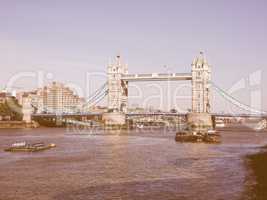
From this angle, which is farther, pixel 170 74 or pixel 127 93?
pixel 127 93

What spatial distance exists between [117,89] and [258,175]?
83.5m

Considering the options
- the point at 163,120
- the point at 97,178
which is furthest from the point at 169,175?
the point at 163,120

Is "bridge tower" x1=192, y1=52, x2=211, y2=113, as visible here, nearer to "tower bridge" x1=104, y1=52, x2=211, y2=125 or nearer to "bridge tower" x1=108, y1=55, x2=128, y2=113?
"tower bridge" x1=104, y1=52, x2=211, y2=125

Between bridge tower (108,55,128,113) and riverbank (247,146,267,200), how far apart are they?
70.7m

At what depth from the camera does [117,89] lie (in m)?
112

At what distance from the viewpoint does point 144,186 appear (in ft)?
82.7

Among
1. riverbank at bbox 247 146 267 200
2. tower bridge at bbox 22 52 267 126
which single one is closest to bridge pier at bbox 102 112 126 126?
tower bridge at bbox 22 52 267 126

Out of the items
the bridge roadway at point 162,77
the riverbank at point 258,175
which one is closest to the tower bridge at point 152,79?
the bridge roadway at point 162,77

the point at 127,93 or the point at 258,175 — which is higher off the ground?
the point at 127,93

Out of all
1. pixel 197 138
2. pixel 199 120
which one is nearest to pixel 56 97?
pixel 199 120

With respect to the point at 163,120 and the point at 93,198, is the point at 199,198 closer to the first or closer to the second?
the point at 93,198

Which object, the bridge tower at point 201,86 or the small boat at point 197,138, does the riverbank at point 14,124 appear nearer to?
the bridge tower at point 201,86

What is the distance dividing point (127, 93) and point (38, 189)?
9072 cm

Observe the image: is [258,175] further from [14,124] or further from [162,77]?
[14,124]
